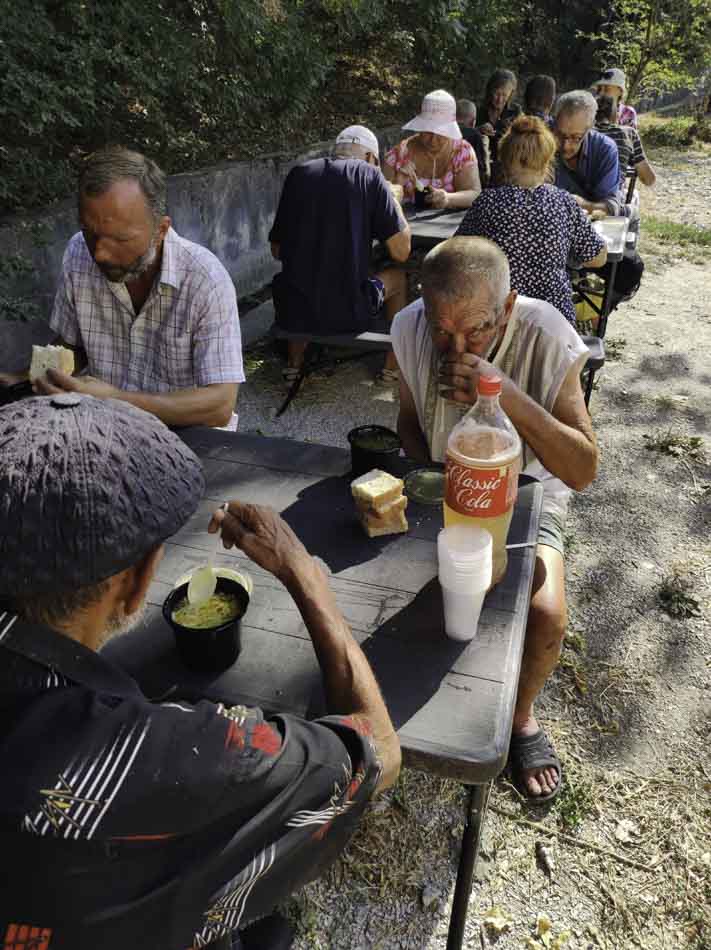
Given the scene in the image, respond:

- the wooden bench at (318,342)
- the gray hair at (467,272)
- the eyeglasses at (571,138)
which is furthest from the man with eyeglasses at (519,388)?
the eyeglasses at (571,138)

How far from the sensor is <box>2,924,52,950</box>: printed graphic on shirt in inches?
34.4

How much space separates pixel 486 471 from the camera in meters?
1.58

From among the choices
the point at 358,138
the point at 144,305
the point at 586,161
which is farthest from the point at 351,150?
the point at 144,305

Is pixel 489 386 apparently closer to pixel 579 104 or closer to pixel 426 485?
pixel 426 485

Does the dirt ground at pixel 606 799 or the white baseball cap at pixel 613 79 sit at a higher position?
the white baseball cap at pixel 613 79

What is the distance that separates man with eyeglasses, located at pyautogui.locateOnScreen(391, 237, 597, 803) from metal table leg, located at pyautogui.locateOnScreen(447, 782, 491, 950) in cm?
58

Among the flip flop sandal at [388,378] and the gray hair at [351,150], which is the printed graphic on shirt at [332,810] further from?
the gray hair at [351,150]

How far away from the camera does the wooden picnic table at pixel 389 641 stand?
139cm

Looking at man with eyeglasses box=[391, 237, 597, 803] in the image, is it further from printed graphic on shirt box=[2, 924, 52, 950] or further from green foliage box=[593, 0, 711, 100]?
green foliage box=[593, 0, 711, 100]

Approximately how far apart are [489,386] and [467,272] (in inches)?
22.3

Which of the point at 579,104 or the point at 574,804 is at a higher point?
the point at 579,104

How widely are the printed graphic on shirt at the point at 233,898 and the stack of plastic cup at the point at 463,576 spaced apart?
671 mm

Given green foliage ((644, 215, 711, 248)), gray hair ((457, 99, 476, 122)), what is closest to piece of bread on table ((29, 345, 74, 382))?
gray hair ((457, 99, 476, 122))

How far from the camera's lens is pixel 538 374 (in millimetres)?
2305
